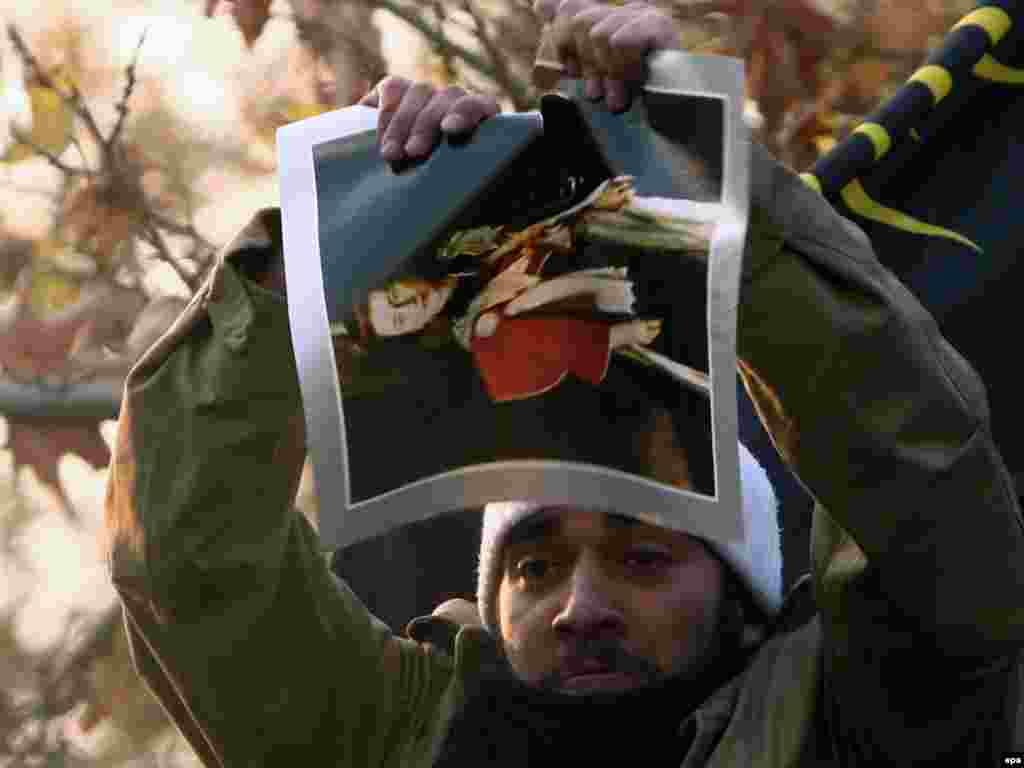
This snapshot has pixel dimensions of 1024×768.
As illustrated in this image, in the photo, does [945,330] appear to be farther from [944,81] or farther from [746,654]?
[746,654]

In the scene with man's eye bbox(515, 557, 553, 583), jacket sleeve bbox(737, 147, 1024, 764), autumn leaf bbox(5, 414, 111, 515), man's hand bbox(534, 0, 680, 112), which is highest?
man's hand bbox(534, 0, 680, 112)

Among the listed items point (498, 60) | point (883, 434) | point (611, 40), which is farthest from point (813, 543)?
point (498, 60)

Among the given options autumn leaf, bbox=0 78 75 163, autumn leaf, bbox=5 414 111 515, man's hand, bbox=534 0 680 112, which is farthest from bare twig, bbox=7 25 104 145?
man's hand, bbox=534 0 680 112

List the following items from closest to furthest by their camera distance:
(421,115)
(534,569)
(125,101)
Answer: (421,115) < (534,569) < (125,101)

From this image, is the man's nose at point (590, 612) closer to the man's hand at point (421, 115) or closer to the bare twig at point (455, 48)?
the man's hand at point (421, 115)

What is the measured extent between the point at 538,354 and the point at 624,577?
0.45 metres

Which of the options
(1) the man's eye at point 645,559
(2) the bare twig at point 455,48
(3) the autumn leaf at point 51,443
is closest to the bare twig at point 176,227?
(3) the autumn leaf at point 51,443

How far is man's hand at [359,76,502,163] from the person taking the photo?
10.6 ft

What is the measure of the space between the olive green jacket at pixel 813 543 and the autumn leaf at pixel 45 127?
7.97ft

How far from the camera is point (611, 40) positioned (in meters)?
3.12

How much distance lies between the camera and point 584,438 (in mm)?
3166

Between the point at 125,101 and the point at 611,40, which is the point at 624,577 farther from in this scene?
the point at 125,101

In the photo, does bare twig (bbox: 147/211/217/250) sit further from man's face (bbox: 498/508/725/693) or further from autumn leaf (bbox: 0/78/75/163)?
man's face (bbox: 498/508/725/693)

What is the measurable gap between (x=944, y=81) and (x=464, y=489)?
1306 millimetres
